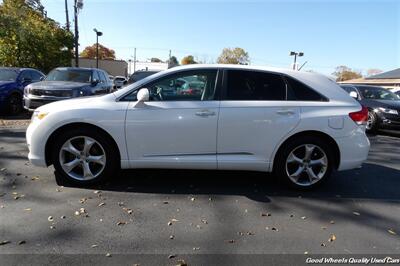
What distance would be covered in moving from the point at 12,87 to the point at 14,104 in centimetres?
54

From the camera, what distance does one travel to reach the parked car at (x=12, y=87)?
1223cm

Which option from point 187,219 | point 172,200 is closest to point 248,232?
point 187,219

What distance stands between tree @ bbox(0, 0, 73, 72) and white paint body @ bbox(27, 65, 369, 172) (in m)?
17.3

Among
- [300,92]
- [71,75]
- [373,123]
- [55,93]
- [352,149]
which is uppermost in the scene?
[71,75]

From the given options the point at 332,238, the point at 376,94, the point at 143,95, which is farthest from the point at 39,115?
the point at 376,94

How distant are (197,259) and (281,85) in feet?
9.03

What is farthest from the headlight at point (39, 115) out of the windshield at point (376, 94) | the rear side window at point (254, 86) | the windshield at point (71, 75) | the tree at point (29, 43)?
the tree at point (29, 43)

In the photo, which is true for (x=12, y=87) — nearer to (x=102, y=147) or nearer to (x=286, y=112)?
(x=102, y=147)

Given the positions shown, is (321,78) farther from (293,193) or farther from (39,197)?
(39,197)

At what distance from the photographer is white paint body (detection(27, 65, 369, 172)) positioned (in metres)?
5.04

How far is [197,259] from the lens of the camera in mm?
3395

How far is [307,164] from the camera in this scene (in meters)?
5.31

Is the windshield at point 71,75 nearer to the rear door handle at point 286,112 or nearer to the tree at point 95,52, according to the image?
the rear door handle at point 286,112

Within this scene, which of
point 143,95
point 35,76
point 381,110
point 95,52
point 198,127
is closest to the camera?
point 143,95
